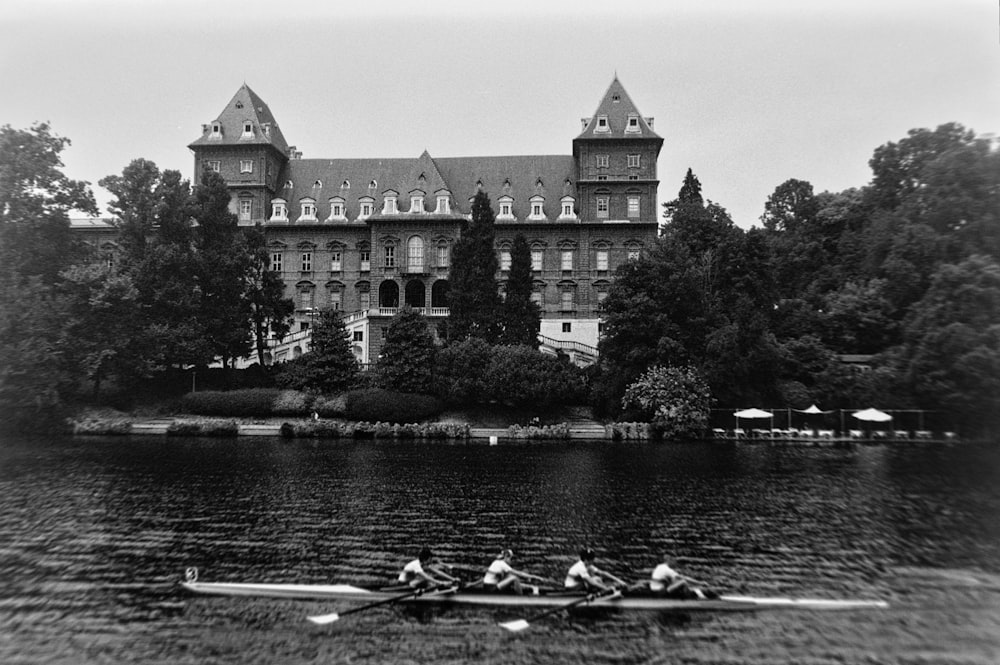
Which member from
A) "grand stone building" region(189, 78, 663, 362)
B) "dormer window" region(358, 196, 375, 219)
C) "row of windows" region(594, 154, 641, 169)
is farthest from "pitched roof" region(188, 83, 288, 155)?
"row of windows" region(594, 154, 641, 169)

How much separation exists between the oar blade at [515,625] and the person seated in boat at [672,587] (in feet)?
11.4

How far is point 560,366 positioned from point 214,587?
114 feet

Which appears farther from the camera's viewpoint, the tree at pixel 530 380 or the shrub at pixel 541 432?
the tree at pixel 530 380

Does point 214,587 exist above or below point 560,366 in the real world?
below

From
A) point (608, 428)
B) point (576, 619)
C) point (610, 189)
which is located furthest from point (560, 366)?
point (576, 619)

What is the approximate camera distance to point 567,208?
6756 cm

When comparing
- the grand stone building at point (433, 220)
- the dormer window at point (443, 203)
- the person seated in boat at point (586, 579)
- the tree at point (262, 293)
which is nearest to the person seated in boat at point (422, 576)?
the person seated in boat at point (586, 579)

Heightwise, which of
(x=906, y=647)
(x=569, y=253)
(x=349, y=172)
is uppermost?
(x=349, y=172)

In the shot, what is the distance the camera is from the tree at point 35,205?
45.9 meters

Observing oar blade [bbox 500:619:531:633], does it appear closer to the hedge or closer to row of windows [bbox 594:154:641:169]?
the hedge

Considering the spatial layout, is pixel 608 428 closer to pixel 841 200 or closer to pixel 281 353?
pixel 281 353

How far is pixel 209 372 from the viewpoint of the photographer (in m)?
54.6

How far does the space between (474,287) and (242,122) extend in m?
34.2

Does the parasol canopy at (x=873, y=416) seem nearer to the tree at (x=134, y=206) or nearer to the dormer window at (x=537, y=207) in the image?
the dormer window at (x=537, y=207)
